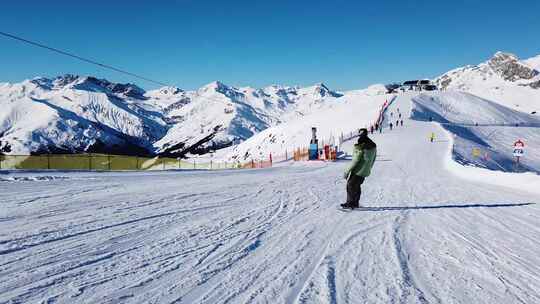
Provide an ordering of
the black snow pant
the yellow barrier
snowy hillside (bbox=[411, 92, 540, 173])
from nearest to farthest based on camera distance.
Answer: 1. the black snow pant
2. the yellow barrier
3. snowy hillside (bbox=[411, 92, 540, 173])

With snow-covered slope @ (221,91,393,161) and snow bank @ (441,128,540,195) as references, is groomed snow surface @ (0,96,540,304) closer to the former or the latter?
snow bank @ (441,128,540,195)

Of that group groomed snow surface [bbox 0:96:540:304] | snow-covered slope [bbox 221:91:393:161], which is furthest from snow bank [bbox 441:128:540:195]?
snow-covered slope [bbox 221:91:393:161]

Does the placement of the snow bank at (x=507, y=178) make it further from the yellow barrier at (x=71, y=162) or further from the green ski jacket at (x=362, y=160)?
the yellow barrier at (x=71, y=162)

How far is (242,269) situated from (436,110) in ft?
352

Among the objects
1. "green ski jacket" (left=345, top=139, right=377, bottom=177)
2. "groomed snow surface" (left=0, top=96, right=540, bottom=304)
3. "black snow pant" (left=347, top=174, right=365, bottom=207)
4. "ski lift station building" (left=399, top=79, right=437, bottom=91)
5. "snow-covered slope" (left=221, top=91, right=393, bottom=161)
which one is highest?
"ski lift station building" (left=399, top=79, right=437, bottom=91)

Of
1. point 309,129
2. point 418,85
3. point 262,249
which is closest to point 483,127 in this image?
Result: point 309,129

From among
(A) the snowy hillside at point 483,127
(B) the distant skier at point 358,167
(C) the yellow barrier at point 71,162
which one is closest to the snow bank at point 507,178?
(B) the distant skier at point 358,167

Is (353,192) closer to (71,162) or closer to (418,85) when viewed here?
(71,162)

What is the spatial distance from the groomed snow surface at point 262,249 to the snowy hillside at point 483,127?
Result: 32.1 metres

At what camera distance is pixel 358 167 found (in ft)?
31.6

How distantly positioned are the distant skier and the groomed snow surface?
51 centimetres

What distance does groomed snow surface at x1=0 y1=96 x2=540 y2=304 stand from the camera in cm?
446

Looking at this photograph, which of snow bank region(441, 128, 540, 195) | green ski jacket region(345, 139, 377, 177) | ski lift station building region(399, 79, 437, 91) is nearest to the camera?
green ski jacket region(345, 139, 377, 177)

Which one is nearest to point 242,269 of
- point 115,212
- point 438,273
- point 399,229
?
point 438,273
